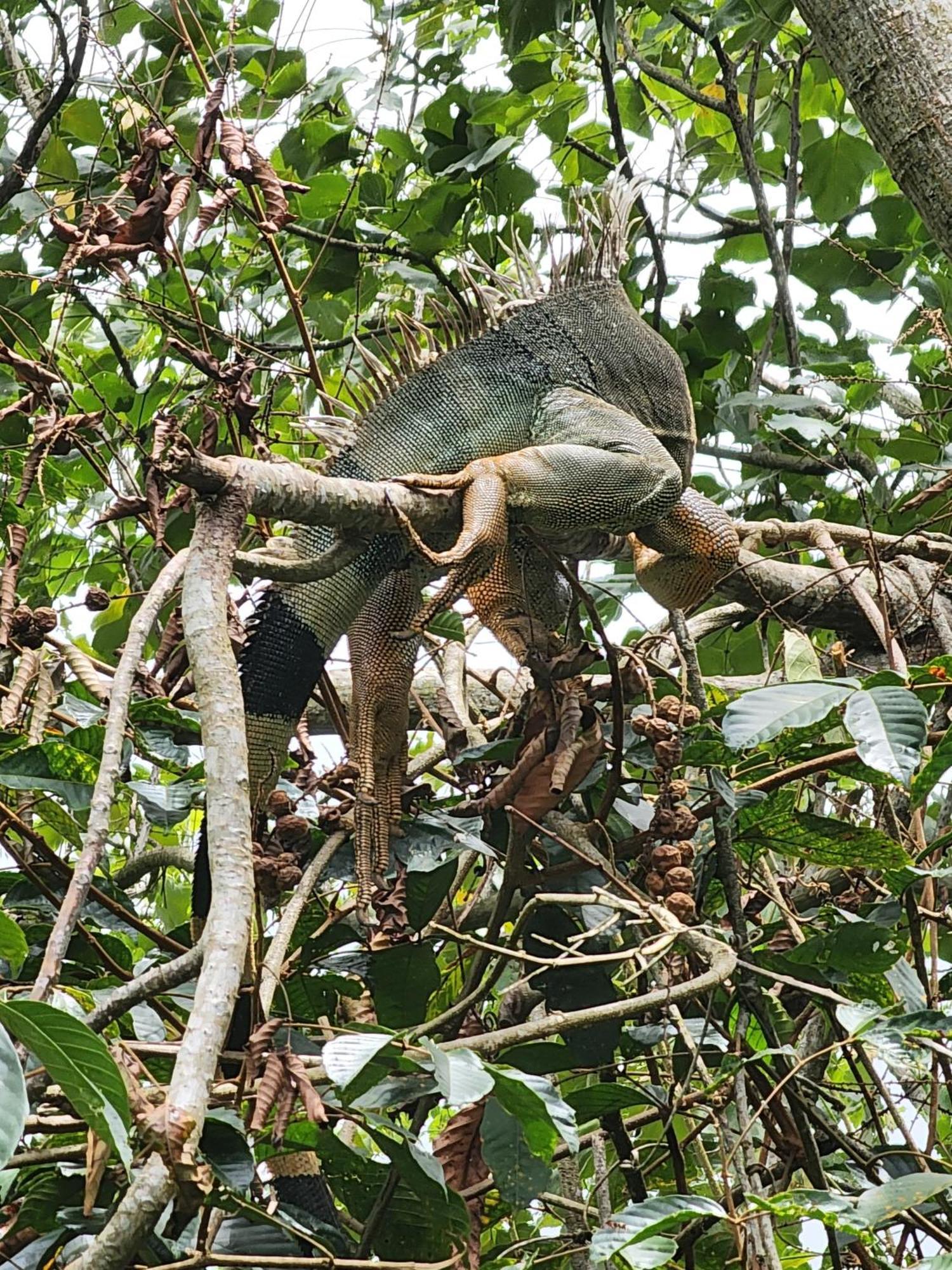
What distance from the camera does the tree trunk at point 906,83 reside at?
2.26m

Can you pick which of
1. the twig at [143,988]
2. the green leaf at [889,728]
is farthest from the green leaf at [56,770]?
the green leaf at [889,728]

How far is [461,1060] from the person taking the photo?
5.98ft

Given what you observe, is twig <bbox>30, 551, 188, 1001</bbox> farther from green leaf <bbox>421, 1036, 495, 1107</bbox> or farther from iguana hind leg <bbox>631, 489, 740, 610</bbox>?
iguana hind leg <bbox>631, 489, 740, 610</bbox>

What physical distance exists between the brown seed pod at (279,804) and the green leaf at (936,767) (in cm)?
119

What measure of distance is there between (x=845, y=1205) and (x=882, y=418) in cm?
321

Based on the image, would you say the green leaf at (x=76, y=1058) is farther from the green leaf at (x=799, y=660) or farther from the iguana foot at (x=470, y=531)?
the green leaf at (x=799, y=660)

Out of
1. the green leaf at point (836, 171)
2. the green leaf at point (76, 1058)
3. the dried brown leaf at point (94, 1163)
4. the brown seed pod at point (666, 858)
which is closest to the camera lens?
the green leaf at point (76, 1058)

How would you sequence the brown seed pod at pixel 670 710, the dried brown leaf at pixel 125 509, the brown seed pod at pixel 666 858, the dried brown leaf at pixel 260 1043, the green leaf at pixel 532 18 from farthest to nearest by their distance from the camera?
the green leaf at pixel 532 18 < the brown seed pod at pixel 670 710 < the brown seed pod at pixel 666 858 < the dried brown leaf at pixel 125 509 < the dried brown leaf at pixel 260 1043

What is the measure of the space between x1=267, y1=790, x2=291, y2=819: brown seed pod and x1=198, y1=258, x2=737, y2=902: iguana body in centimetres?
4

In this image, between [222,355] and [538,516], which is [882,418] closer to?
[538,516]

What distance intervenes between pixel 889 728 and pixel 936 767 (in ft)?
0.94

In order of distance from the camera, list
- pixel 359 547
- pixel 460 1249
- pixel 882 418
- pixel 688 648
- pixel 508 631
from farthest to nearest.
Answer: pixel 882 418
pixel 508 631
pixel 688 648
pixel 359 547
pixel 460 1249

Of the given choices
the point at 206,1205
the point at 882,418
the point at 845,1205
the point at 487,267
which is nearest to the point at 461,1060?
the point at 206,1205

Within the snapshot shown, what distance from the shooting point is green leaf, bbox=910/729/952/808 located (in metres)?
2.34
